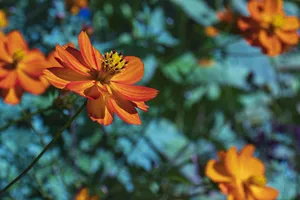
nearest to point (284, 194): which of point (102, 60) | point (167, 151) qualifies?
point (167, 151)

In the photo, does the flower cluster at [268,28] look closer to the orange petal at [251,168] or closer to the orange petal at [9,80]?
the orange petal at [251,168]

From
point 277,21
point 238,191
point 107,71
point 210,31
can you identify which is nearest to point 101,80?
point 107,71

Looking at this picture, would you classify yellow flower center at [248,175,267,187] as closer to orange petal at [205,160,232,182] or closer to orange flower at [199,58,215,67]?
orange petal at [205,160,232,182]

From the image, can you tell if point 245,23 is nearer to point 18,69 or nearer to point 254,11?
point 254,11

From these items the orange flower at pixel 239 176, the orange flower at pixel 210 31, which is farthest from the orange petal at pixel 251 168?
the orange flower at pixel 210 31

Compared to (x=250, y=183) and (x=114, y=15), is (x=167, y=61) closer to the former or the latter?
(x=114, y=15)

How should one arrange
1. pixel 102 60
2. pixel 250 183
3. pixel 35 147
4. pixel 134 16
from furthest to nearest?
pixel 134 16 → pixel 35 147 → pixel 250 183 → pixel 102 60
